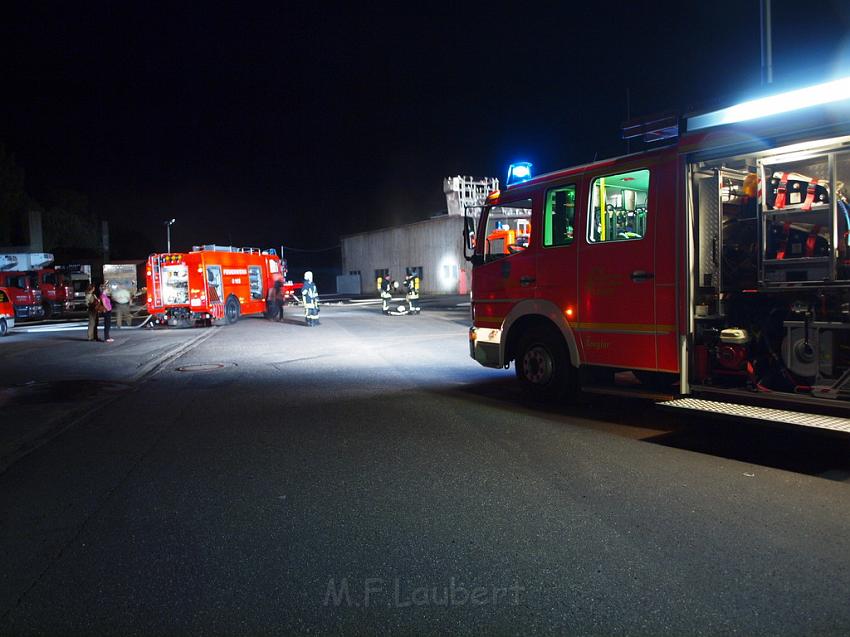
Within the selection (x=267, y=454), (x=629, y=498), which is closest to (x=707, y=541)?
(x=629, y=498)

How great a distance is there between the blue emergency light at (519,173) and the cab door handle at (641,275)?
2381 millimetres

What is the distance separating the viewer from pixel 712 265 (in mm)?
6953

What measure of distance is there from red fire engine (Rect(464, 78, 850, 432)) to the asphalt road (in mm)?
557

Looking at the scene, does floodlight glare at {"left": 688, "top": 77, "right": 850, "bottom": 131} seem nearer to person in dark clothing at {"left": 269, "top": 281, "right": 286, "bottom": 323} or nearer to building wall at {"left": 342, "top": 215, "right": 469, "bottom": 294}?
person in dark clothing at {"left": 269, "top": 281, "right": 286, "bottom": 323}

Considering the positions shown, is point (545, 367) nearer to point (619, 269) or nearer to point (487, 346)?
point (487, 346)

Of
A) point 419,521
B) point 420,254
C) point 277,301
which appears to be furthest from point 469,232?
point 420,254

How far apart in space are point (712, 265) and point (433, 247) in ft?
144

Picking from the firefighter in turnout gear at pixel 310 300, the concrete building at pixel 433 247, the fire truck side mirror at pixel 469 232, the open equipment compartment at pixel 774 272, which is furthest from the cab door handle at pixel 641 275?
the concrete building at pixel 433 247

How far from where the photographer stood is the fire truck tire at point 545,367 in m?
8.25

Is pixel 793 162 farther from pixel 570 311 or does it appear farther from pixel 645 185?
pixel 570 311

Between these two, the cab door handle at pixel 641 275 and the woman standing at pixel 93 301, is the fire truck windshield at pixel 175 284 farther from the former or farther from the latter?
the cab door handle at pixel 641 275

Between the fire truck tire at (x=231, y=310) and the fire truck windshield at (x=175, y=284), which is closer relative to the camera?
the fire truck windshield at (x=175, y=284)

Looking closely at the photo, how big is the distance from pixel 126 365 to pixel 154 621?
37.1 feet

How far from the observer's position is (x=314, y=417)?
26.7ft
